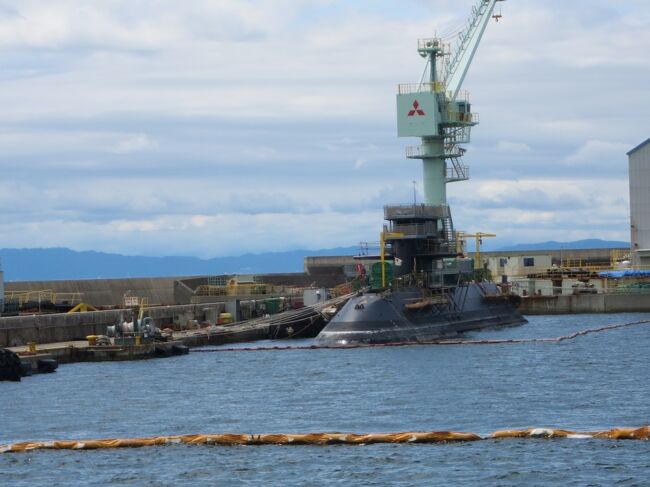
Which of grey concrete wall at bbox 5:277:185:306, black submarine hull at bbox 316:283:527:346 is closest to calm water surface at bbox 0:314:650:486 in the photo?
black submarine hull at bbox 316:283:527:346

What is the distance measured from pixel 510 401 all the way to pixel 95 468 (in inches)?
Answer: 667

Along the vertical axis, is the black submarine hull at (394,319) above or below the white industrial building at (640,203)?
below

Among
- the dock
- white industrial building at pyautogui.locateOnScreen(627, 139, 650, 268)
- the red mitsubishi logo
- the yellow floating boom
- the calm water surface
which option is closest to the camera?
the calm water surface

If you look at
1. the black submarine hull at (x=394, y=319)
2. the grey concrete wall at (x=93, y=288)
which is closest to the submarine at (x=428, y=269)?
the black submarine hull at (x=394, y=319)

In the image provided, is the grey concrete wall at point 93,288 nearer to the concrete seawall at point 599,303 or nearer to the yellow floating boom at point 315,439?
the concrete seawall at point 599,303

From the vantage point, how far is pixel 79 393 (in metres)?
53.4

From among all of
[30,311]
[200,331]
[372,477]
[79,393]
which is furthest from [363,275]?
[372,477]

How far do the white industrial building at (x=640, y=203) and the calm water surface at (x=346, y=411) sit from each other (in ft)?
137

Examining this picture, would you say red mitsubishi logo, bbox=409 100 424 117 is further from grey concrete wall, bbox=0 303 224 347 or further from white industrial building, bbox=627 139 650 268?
white industrial building, bbox=627 139 650 268

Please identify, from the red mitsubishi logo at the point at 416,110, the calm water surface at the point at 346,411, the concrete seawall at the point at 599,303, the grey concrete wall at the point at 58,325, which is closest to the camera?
the calm water surface at the point at 346,411

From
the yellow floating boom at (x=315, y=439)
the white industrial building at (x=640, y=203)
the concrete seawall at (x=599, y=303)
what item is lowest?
the yellow floating boom at (x=315, y=439)

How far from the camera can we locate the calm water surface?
35.5m

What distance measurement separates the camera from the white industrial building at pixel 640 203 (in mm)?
115312

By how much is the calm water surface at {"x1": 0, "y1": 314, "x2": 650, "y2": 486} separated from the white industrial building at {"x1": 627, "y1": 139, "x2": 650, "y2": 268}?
41.7 metres
